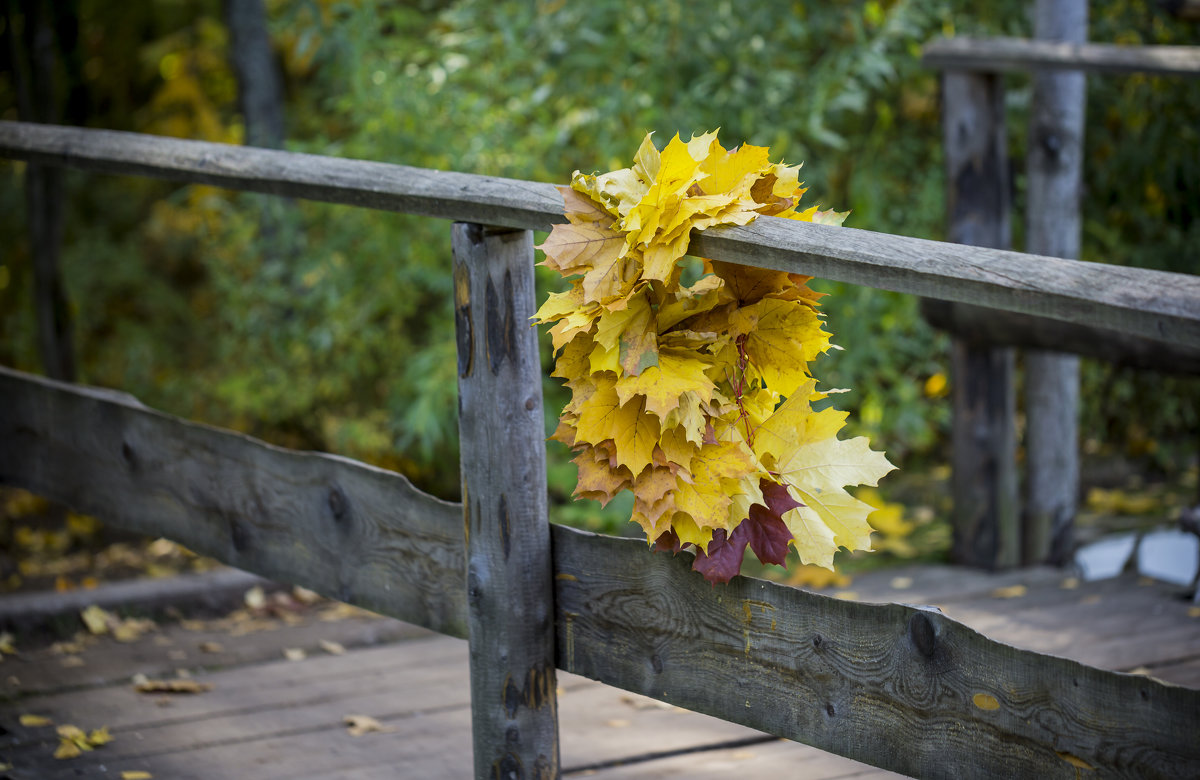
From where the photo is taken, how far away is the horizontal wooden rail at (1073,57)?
10.9 feet

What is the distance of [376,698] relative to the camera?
8.85 ft

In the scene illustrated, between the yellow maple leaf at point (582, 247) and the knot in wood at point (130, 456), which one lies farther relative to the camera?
the knot in wood at point (130, 456)

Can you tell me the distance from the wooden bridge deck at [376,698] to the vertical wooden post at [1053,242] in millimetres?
291

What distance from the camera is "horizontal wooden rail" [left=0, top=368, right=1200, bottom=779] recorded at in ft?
4.16

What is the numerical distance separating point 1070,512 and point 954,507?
362 mm

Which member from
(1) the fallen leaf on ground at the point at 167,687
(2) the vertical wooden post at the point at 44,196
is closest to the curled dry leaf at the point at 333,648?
(1) the fallen leaf on ground at the point at 167,687

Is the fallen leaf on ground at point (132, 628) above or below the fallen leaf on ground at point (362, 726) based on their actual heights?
below

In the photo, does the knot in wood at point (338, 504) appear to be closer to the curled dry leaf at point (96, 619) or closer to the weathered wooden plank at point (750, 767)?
the weathered wooden plank at point (750, 767)

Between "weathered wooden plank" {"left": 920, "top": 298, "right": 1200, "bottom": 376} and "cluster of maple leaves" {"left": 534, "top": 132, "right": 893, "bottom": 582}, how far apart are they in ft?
6.57

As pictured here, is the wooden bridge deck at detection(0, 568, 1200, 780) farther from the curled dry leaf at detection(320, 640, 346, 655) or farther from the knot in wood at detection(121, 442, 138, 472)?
the knot in wood at detection(121, 442, 138, 472)

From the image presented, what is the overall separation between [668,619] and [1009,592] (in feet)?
7.05

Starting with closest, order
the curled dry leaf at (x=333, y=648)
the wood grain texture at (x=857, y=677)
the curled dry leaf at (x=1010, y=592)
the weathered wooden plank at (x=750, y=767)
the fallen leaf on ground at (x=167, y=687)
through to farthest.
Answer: the wood grain texture at (x=857, y=677)
the weathered wooden plank at (x=750, y=767)
the fallen leaf on ground at (x=167, y=687)
the curled dry leaf at (x=333, y=648)
the curled dry leaf at (x=1010, y=592)

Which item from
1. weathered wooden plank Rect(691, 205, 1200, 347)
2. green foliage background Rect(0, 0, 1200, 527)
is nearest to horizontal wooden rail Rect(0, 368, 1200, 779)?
weathered wooden plank Rect(691, 205, 1200, 347)

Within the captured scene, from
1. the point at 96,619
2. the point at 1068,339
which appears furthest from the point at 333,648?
the point at 1068,339
